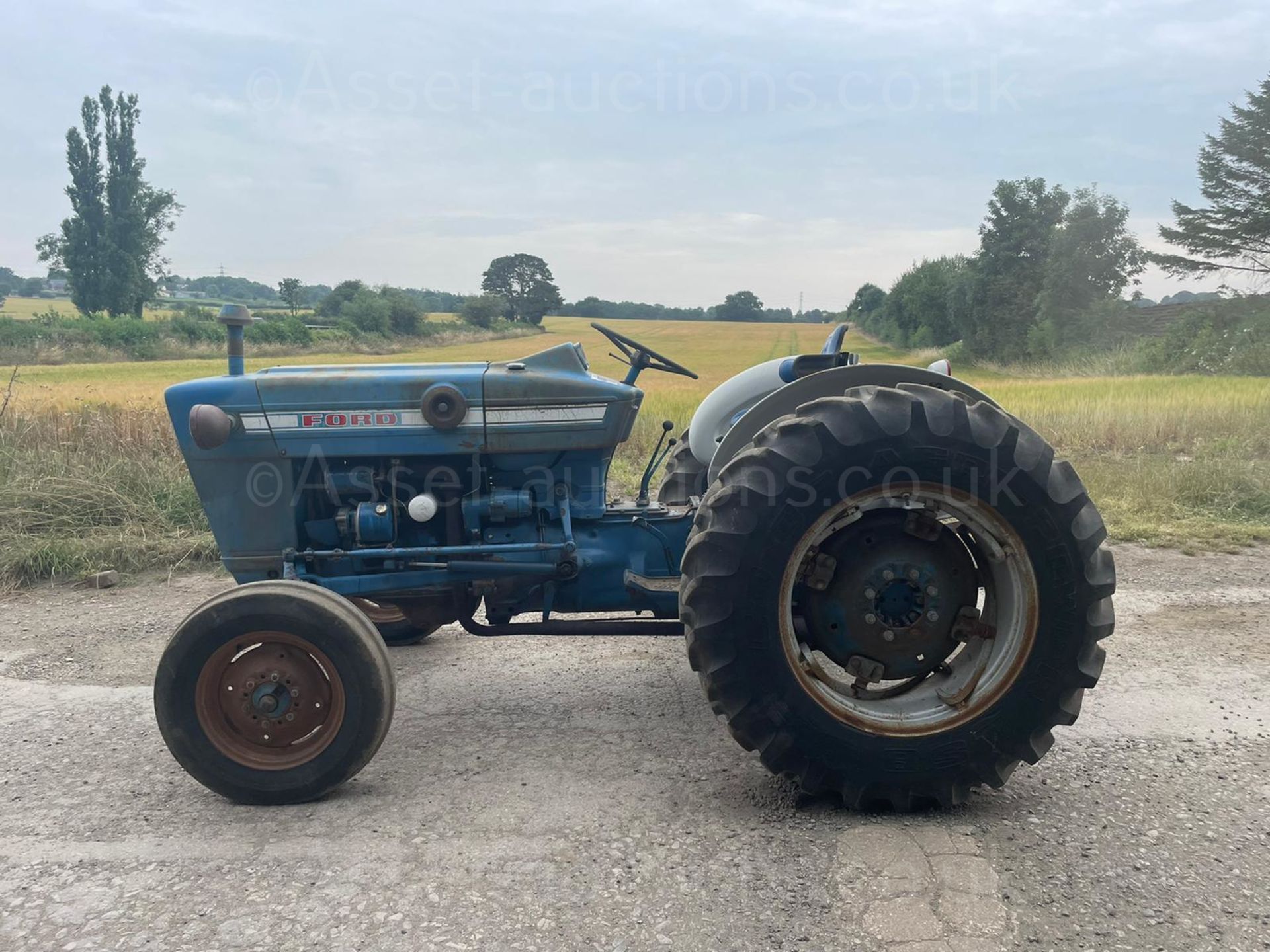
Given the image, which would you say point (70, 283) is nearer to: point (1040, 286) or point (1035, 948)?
point (1040, 286)

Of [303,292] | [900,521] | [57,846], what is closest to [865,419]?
[900,521]

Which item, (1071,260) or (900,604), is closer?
(900,604)

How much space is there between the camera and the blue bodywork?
11.3ft

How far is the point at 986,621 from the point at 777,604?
78 cm

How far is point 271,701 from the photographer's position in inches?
115

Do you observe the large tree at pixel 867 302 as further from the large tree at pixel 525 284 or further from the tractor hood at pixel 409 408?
the tractor hood at pixel 409 408

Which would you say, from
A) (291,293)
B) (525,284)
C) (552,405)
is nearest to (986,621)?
(552,405)

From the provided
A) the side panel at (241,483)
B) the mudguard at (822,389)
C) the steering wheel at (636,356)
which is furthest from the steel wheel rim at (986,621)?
the side panel at (241,483)

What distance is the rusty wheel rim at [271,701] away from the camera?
9.55ft

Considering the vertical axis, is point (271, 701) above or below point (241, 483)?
below

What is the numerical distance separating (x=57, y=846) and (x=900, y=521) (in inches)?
112

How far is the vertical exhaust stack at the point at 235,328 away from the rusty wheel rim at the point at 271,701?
1.20 metres

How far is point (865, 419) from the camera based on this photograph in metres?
2.77

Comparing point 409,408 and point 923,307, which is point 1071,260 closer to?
point 923,307
